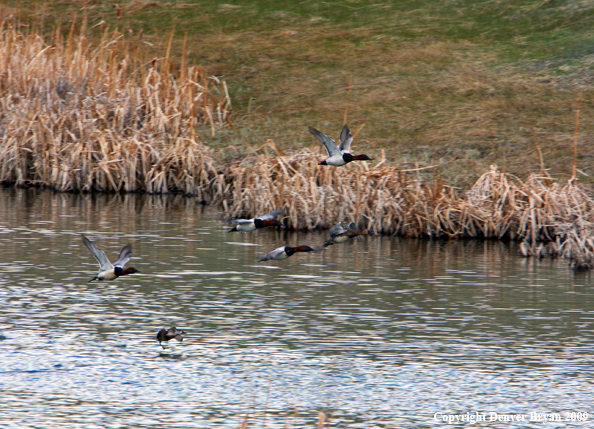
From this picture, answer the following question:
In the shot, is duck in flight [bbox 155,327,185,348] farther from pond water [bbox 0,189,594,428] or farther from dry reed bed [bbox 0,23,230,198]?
dry reed bed [bbox 0,23,230,198]

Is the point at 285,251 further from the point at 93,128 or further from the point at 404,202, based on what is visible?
the point at 93,128

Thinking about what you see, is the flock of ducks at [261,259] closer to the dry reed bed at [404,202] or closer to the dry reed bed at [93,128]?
the dry reed bed at [404,202]

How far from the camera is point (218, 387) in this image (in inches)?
463

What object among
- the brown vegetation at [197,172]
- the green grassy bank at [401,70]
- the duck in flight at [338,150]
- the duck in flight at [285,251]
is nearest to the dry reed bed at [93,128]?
the brown vegetation at [197,172]

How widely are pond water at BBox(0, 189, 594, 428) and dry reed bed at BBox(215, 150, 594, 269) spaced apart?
1.41 feet

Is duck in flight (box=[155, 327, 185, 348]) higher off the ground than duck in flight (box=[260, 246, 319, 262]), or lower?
lower

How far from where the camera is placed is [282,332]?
14.2 metres

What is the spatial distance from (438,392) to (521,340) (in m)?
2.66

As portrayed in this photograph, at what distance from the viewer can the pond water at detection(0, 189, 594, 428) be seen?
1117 centimetres

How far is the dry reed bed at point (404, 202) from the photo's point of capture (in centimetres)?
2041

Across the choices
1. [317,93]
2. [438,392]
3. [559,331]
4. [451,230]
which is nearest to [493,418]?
[438,392]
